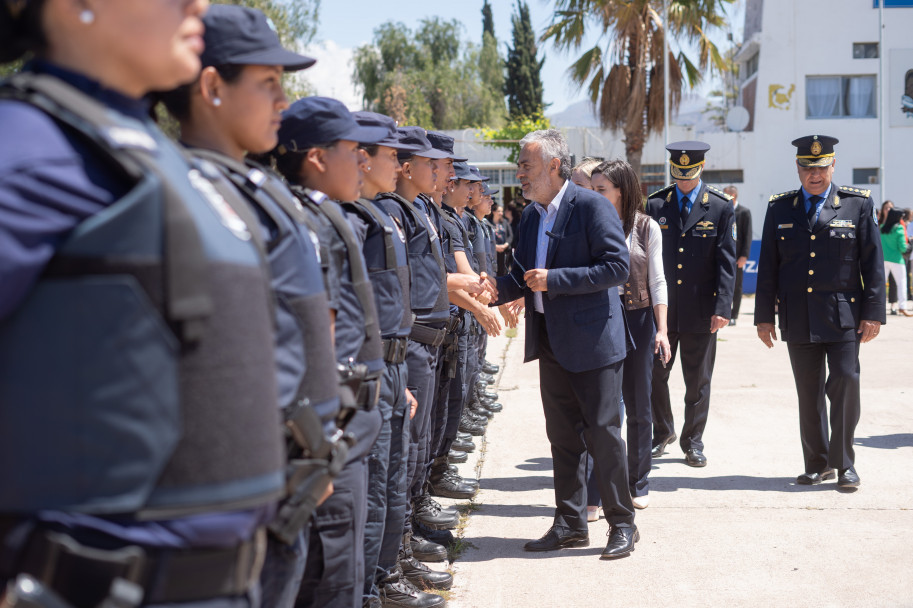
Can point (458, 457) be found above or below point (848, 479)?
below

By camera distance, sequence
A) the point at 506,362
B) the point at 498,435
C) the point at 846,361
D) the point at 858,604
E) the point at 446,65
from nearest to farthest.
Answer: the point at 858,604, the point at 846,361, the point at 498,435, the point at 506,362, the point at 446,65

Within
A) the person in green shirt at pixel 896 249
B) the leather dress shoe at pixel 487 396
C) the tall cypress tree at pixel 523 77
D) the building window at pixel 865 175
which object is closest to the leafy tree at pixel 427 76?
the tall cypress tree at pixel 523 77

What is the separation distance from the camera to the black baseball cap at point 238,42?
7.48ft

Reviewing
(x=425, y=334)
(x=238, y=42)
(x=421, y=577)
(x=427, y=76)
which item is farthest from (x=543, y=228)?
(x=427, y=76)

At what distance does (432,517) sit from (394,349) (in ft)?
6.86

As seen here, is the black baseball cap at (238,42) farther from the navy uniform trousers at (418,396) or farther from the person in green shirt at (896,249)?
the person in green shirt at (896,249)

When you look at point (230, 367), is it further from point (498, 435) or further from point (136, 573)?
point (498, 435)

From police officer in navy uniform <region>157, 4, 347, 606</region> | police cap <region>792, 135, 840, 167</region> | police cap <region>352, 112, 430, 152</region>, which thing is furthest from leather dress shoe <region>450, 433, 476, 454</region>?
police officer in navy uniform <region>157, 4, 347, 606</region>

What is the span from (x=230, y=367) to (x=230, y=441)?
0.13m

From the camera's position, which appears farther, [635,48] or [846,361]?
[635,48]

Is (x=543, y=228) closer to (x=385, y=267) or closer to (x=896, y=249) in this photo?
→ (x=385, y=267)

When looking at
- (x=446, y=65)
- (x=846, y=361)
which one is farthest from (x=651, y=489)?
(x=446, y=65)

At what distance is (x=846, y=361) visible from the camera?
251 inches

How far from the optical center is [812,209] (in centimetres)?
654
